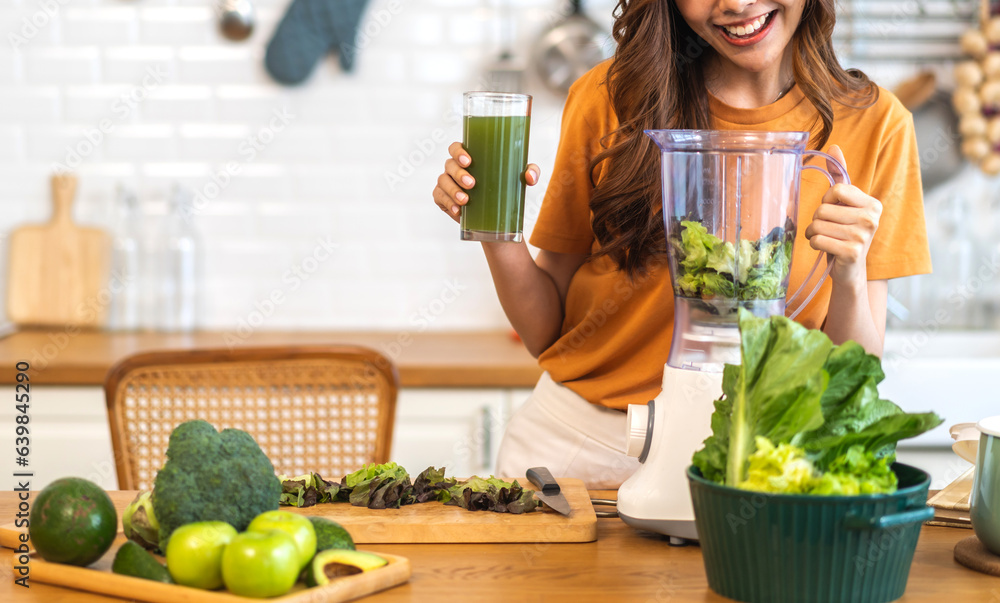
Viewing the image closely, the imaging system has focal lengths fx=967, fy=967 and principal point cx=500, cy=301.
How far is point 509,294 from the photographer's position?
143 cm

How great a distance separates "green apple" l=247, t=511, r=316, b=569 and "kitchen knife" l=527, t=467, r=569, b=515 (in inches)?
11.6

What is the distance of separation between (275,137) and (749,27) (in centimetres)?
167

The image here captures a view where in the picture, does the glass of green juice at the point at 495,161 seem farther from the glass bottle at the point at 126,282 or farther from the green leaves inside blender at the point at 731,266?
the glass bottle at the point at 126,282

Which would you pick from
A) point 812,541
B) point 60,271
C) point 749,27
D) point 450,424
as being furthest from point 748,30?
point 60,271

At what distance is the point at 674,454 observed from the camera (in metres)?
1.00

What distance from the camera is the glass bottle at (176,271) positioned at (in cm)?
258

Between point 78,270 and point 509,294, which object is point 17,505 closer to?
point 509,294

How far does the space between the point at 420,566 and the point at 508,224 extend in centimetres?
45

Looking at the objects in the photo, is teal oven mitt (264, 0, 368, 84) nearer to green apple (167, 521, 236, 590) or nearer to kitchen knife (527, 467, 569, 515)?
kitchen knife (527, 467, 569, 515)

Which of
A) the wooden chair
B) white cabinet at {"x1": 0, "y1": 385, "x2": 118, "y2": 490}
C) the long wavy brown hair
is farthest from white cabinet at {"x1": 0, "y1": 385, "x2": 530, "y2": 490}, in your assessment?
the long wavy brown hair

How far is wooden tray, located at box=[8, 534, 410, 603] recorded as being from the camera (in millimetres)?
797

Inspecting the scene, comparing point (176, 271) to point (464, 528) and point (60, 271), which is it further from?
point (464, 528)

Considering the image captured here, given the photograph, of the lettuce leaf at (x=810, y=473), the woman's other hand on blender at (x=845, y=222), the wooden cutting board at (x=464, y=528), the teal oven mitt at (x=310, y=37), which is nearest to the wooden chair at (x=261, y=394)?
the wooden cutting board at (x=464, y=528)

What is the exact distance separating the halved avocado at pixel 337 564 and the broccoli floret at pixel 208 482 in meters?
0.08
